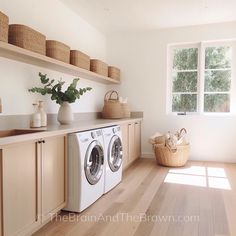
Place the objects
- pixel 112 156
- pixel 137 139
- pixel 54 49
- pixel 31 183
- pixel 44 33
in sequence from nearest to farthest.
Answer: pixel 31 183 → pixel 54 49 → pixel 44 33 → pixel 112 156 → pixel 137 139

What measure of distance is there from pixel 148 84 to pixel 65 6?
199 centimetres

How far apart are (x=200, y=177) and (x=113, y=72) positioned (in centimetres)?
223

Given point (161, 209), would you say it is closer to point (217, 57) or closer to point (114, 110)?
point (114, 110)

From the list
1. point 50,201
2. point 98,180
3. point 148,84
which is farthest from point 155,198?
point 148,84

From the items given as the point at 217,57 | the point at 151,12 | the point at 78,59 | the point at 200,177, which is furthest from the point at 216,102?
the point at 78,59

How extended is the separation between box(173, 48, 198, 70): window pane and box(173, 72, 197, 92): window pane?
11 cm

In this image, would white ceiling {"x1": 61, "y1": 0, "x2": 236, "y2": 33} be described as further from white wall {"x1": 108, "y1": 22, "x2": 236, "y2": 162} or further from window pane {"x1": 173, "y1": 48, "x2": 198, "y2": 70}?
window pane {"x1": 173, "y1": 48, "x2": 198, "y2": 70}

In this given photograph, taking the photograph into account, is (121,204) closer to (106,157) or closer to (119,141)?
(106,157)

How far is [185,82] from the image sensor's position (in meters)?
4.48

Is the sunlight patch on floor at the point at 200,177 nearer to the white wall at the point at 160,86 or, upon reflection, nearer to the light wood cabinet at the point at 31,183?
the white wall at the point at 160,86

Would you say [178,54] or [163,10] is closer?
[163,10]

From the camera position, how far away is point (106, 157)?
9.27 ft

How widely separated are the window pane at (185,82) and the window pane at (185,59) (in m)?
0.11

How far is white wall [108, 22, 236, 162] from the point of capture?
4.22 meters
